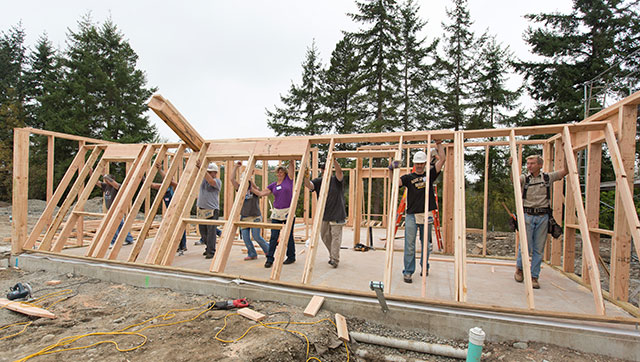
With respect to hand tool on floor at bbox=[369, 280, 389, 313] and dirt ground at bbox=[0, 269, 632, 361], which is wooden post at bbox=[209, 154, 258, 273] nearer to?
dirt ground at bbox=[0, 269, 632, 361]

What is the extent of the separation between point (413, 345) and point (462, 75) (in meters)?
16.6

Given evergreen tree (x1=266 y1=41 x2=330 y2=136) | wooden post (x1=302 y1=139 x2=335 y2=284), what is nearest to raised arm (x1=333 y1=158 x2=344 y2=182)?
wooden post (x1=302 y1=139 x2=335 y2=284)

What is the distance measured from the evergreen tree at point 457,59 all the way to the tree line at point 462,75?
49 mm

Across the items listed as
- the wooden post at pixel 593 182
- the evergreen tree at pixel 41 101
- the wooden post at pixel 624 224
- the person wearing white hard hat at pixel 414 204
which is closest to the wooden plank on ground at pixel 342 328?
the person wearing white hard hat at pixel 414 204

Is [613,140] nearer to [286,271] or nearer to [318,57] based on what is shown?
[286,271]

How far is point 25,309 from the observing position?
3.36 m

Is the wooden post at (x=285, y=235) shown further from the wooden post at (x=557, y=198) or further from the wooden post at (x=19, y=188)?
the wooden post at (x=19, y=188)

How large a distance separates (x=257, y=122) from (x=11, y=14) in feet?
77.3

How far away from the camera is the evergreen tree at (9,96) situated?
61.0 feet

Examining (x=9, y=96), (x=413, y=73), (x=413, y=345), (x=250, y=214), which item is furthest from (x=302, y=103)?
(x=9, y=96)

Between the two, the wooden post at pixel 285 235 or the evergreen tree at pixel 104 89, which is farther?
the evergreen tree at pixel 104 89

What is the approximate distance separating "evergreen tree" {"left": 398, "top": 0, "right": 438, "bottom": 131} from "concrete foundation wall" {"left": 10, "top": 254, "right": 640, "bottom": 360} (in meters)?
13.8

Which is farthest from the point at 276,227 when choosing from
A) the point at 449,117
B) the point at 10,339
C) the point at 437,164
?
the point at 449,117

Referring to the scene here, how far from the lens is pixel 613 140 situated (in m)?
3.56
